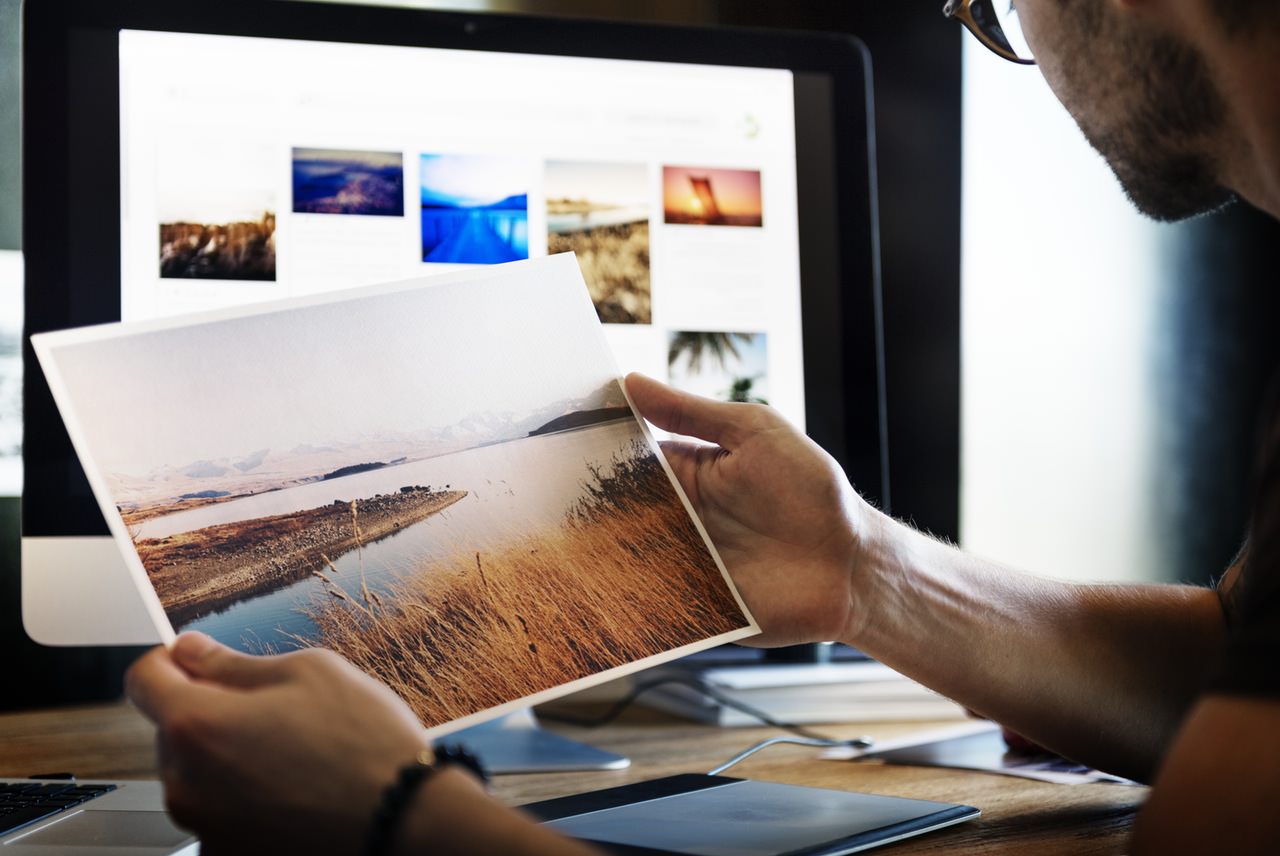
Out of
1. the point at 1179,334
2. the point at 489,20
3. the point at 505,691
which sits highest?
the point at 489,20

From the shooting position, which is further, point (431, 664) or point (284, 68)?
point (284, 68)

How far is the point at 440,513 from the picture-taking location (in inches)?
25.6

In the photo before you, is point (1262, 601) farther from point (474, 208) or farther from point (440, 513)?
point (474, 208)

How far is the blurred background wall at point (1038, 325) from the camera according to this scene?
1499mm

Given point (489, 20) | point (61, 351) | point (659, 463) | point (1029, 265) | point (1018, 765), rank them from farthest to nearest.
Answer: point (1029, 265)
point (489, 20)
point (1018, 765)
point (659, 463)
point (61, 351)

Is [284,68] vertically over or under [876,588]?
over

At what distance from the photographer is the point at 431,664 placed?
608 mm

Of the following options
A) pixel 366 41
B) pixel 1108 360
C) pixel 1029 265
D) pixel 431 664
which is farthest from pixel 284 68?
pixel 1108 360

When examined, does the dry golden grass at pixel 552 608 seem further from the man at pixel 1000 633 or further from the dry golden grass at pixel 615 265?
the dry golden grass at pixel 615 265

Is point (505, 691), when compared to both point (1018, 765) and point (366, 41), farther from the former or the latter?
point (366, 41)

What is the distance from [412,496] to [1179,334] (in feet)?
4.56

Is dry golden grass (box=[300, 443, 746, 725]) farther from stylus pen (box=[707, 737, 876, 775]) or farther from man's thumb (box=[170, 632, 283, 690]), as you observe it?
stylus pen (box=[707, 737, 876, 775])

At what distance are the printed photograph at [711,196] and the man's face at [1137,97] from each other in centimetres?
32

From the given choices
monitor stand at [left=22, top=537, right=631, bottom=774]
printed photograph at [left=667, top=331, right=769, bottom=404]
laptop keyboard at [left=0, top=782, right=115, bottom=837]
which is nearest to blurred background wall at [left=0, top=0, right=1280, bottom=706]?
printed photograph at [left=667, top=331, right=769, bottom=404]
